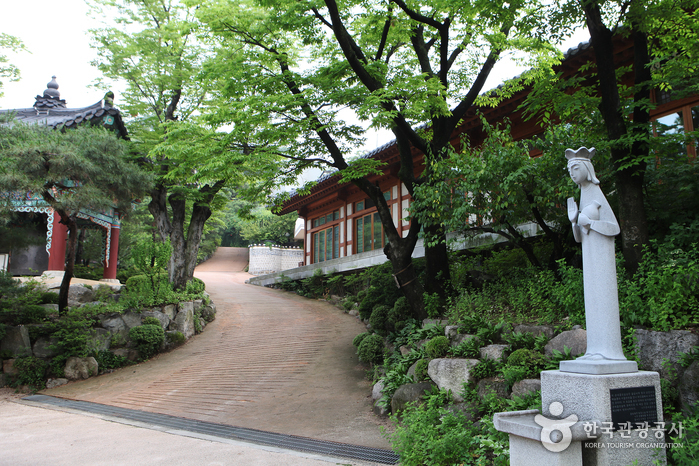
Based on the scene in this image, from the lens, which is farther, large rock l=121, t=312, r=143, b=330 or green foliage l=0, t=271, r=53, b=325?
large rock l=121, t=312, r=143, b=330

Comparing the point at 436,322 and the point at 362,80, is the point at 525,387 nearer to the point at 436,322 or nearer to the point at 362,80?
the point at 436,322

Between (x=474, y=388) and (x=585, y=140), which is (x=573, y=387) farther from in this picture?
(x=585, y=140)

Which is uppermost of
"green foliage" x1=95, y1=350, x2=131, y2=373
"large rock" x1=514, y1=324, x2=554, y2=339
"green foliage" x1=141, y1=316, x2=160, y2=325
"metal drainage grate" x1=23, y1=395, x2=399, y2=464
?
"large rock" x1=514, y1=324, x2=554, y2=339

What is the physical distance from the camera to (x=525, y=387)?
5805 mm

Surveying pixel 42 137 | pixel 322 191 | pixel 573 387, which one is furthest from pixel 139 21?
pixel 573 387

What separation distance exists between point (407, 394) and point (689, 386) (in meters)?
3.96

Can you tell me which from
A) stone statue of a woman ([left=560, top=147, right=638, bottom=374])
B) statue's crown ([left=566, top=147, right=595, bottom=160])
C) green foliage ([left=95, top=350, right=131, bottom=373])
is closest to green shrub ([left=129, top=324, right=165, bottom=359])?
green foliage ([left=95, top=350, right=131, bottom=373])

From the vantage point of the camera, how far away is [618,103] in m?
7.04

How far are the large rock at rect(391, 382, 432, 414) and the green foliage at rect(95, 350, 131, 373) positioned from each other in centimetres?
913

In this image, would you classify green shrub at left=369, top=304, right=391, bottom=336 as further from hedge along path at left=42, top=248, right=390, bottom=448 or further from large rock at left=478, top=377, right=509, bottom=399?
large rock at left=478, top=377, right=509, bottom=399

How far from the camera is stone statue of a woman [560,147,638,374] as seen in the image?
4453 mm

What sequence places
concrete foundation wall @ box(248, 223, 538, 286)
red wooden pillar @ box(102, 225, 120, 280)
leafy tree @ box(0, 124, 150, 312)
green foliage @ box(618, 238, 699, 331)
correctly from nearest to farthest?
green foliage @ box(618, 238, 699, 331) < concrete foundation wall @ box(248, 223, 538, 286) < leafy tree @ box(0, 124, 150, 312) < red wooden pillar @ box(102, 225, 120, 280)

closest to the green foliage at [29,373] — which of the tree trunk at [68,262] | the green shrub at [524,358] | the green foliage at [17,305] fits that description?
the green foliage at [17,305]

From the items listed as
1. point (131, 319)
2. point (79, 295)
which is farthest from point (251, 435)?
point (79, 295)
